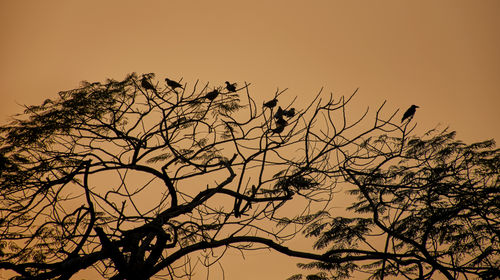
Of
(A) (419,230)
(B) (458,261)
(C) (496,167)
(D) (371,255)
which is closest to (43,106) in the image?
(D) (371,255)

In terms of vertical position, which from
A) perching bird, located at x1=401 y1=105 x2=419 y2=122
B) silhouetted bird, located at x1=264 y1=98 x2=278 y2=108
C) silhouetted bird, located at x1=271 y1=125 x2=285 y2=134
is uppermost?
perching bird, located at x1=401 y1=105 x2=419 y2=122

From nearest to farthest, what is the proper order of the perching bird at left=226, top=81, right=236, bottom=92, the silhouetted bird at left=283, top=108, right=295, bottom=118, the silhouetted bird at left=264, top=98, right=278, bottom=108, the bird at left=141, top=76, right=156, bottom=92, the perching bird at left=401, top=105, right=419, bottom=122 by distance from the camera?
the silhouetted bird at left=264, top=98, right=278, bottom=108, the silhouetted bird at left=283, top=108, right=295, bottom=118, the bird at left=141, top=76, right=156, bottom=92, the perching bird at left=226, top=81, right=236, bottom=92, the perching bird at left=401, top=105, right=419, bottom=122

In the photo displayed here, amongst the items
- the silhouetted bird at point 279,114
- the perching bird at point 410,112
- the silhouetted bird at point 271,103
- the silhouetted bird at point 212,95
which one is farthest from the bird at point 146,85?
the perching bird at point 410,112

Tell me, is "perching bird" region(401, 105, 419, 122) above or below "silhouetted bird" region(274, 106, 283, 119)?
above

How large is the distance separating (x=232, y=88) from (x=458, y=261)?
437cm

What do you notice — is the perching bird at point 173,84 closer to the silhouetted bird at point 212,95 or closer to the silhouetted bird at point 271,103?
the silhouetted bird at point 212,95

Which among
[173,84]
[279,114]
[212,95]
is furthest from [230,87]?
[279,114]

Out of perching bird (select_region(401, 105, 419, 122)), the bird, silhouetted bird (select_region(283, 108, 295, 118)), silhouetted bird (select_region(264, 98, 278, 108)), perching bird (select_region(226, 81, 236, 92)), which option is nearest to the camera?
silhouetted bird (select_region(264, 98, 278, 108))

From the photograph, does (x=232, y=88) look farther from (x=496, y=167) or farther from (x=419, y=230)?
(x=496, y=167)

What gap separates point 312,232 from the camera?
4496 millimetres

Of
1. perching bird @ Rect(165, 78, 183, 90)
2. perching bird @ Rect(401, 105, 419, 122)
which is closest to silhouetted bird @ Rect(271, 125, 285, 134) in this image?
perching bird @ Rect(165, 78, 183, 90)

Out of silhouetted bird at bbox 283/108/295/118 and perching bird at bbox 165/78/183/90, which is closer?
silhouetted bird at bbox 283/108/295/118

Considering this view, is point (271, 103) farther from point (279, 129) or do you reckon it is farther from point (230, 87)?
point (230, 87)

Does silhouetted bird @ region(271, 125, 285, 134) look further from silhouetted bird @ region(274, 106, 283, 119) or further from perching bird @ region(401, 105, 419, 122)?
perching bird @ region(401, 105, 419, 122)
